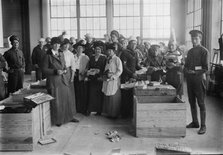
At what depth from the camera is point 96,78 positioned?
656 centimetres

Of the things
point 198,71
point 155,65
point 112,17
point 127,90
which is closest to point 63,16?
point 112,17

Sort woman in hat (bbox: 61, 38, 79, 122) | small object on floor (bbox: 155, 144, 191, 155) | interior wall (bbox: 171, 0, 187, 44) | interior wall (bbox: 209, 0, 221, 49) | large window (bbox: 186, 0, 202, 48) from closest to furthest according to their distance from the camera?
1. small object on floor (bbox: 155, 144, 191, 155)
2. woman in hat (bbox: 61, 38, 79, 122)
3. interior wall (bbox: 209, 0, 221, 49)
4. large window (bbox: 186, 0, 202, 48)
5. interior wall (bbox: 171, 0, 187, 44)

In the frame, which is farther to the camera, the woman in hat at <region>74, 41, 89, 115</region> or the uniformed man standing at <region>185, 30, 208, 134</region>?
the woman in hat at <region>74, 41, 89, 115</region>

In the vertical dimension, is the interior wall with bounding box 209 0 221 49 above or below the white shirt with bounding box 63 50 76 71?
above

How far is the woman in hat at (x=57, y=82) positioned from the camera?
18.3 ft

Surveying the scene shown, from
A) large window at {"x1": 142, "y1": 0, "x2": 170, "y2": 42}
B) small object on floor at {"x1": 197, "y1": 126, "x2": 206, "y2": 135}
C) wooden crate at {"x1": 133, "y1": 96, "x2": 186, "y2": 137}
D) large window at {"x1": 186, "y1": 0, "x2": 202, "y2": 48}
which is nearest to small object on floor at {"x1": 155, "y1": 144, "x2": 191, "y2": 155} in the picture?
wooden crate at {"x1": 133, "y1": 96, "x2": 186, "y2": 137}

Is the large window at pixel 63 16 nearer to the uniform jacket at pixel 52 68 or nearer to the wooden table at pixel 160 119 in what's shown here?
the uniform jacket at pixel 52 68

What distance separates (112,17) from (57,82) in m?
8.73

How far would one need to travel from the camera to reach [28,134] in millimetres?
4488

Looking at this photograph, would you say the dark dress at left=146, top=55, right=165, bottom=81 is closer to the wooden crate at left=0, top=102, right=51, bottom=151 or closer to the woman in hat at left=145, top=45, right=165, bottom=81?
the woman in hat at left=145, top=45, right=165, bottom=81

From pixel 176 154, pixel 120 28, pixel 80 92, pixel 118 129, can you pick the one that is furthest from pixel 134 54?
pixel 120 28

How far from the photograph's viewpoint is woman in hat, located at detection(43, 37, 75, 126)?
18.3 ft

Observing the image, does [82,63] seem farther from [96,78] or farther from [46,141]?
[46,141]

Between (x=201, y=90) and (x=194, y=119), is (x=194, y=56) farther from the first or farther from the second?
(x=194, y=119)
